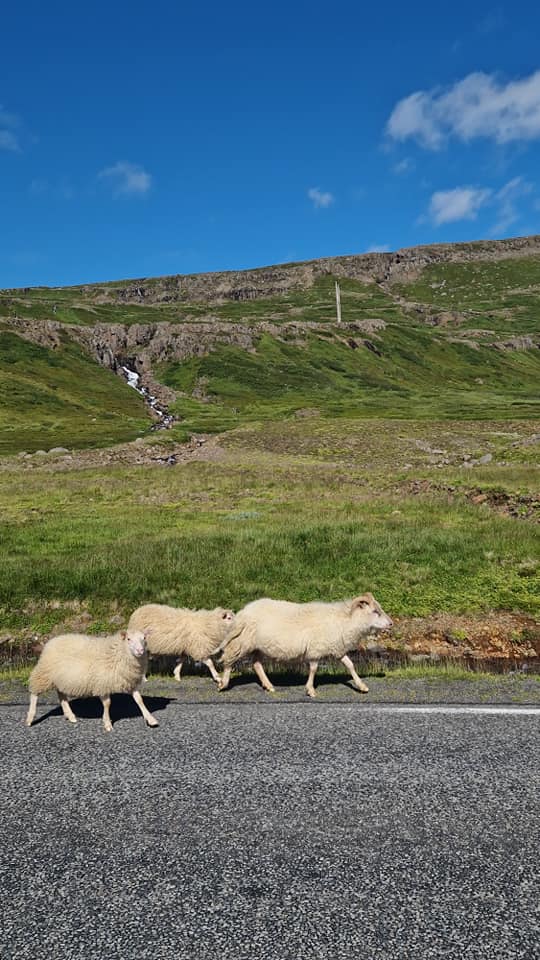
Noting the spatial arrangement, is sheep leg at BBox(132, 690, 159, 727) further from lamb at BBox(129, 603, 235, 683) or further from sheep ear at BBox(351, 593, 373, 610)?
sheep ear at BBox(351, 593, 373, 610)

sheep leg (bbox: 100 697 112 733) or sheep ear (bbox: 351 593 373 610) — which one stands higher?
sheep ear (bbox: 351 593 373 610)

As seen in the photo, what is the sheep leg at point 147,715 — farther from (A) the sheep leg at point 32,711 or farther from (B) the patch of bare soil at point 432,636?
(B) the patch of bare soil at point 432,636

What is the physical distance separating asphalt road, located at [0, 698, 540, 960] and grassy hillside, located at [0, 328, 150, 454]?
79716 mm

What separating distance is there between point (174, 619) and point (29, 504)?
31483mm

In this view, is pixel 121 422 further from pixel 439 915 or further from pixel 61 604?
pixel 439 915

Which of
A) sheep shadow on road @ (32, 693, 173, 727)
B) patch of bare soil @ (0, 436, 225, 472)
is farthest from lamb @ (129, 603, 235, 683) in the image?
patch of bare soil @ (0, 436, 225, 472)

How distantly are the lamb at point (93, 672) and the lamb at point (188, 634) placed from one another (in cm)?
220

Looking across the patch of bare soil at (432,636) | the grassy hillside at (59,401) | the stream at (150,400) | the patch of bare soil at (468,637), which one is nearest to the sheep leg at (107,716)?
the patch of bare soil at (432,636)

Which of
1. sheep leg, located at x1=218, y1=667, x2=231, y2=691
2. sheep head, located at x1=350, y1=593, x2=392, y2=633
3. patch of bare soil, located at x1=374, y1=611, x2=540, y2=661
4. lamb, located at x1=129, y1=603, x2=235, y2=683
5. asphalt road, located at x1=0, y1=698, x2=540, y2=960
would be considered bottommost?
patch of bare soil, located at x1=374, y1=611, x2=540, y2=661

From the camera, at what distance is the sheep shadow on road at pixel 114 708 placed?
1102cm

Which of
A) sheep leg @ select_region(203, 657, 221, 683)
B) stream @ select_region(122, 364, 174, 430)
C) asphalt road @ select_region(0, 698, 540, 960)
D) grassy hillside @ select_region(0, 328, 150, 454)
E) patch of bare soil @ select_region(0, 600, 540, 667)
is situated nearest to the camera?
asphalt road @ select_region(0, 698, 540, 960)

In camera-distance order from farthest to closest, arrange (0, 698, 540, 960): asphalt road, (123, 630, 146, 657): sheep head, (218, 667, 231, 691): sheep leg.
Result: (218, 667, 231, 691): sheep leg < (123, 630, 146, 657): sheep head < (0, 698, 540, 960): asphalt road

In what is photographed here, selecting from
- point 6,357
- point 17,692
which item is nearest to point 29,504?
point 17,692

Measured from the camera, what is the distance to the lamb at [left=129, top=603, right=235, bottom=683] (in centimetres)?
1335
